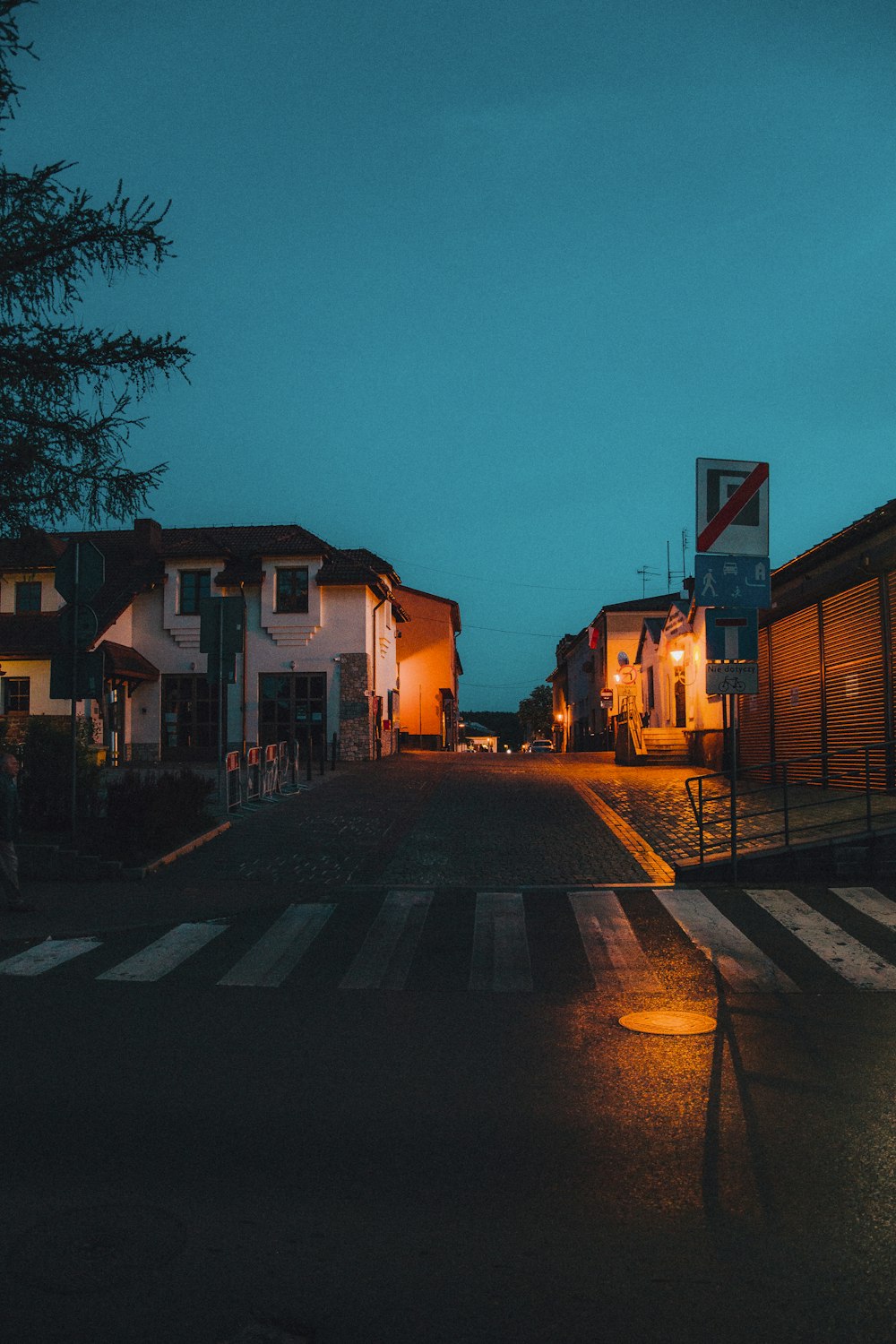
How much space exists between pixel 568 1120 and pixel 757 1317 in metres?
1.76

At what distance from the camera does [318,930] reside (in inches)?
375

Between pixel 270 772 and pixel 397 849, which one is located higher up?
pixel 270 772

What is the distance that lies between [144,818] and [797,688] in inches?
580

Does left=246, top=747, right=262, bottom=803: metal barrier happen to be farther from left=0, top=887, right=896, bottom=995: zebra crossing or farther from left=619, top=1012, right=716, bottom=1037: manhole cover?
left=619, top=1012, right=716, bottom=1037: manhole cover

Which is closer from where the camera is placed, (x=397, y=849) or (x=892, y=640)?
(x=397, y=849)

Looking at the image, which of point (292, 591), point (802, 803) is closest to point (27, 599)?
point (292, 591)

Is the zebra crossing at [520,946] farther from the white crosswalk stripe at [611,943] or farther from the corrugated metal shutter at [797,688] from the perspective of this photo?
the corrugated metal shutter at [797,688]

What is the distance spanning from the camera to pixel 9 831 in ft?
34.0

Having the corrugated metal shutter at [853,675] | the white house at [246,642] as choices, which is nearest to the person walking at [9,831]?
the corrugated metal shutter at [853,675]

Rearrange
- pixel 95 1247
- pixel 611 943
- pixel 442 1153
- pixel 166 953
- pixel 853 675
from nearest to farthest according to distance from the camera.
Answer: pixel 95 1247, pixel 442 1153, pixel 166 953, pixel 611 943, pixel 853 675

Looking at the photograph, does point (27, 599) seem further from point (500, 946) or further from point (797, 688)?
point (500, 946)

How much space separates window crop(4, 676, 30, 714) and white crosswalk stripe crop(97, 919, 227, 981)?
2629 cm

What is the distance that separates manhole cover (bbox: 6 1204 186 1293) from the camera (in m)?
3.35

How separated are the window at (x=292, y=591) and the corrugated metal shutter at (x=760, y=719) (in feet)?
53.0
